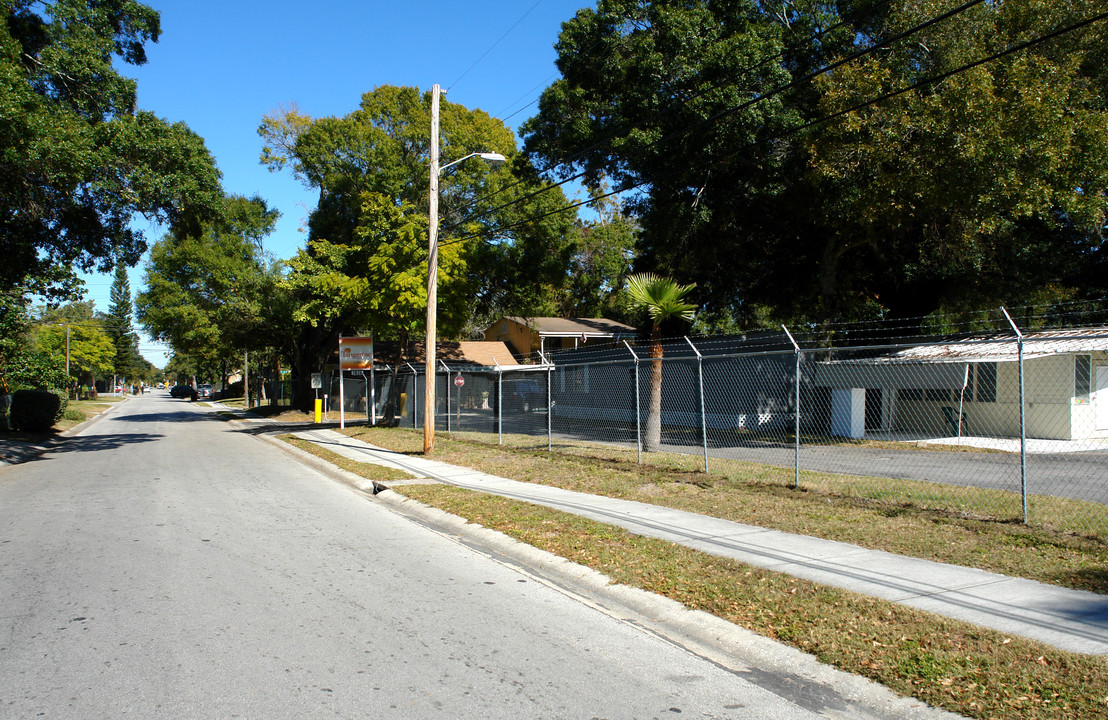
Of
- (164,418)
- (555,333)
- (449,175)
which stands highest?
(449,175)

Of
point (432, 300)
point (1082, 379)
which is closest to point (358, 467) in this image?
point (432, 300)

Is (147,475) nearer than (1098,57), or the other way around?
(147,475)

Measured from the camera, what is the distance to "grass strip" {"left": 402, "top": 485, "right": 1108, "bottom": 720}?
4055mm

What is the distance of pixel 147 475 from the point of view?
1455 cm

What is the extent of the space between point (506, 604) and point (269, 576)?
7.89 ft

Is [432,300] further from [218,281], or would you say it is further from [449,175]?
[218,281]

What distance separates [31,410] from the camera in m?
23.8

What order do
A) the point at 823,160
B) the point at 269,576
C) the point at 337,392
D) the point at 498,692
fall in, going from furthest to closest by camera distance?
the point at 337,392, the point at 823,160, the point at 269,576, the point at 498,692

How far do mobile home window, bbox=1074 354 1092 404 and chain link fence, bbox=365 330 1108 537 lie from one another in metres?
0.04

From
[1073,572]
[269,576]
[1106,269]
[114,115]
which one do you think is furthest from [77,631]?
[1106,269]

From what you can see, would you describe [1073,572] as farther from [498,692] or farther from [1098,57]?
[1098,57]

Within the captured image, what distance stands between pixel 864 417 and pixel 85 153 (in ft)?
64.8

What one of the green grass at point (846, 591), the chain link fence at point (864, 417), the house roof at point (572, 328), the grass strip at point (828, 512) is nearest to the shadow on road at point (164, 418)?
the chain link fence at point (864, 417)

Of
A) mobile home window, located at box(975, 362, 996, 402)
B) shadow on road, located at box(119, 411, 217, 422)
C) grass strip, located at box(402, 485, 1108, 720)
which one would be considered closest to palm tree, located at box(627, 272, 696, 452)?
grass strip, located at box(402, 485, 1108, 720)
